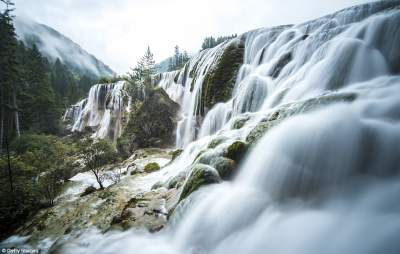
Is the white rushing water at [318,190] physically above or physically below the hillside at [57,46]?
below

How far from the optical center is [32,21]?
18750 centimetres

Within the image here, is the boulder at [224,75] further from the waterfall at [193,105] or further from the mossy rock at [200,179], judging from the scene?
the mossy rock at [200,179]

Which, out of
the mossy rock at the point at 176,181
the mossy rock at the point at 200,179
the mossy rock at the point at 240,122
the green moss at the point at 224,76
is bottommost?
the mossy rock at the point at 176,181

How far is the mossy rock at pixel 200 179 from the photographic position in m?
7.35

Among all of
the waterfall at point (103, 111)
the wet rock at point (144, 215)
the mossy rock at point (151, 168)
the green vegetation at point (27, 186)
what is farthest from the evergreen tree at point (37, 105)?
the wet rock at point (144, 215)

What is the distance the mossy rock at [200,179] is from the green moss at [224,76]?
38.7ft

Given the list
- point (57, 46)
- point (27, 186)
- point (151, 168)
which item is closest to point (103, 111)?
point (27, 186)

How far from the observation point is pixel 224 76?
19.5m

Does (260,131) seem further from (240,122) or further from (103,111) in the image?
(103,111)

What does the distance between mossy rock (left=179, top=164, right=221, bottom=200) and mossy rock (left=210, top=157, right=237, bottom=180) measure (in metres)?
0.20

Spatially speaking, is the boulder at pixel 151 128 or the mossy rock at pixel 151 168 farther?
the boulder at pixel 151 128

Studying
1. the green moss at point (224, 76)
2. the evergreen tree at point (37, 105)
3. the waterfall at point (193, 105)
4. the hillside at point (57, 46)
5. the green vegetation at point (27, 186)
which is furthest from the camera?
the hillside at point (57, 46)

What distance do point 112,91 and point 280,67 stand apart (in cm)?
3347

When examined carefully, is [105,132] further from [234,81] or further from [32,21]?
[32,21]
